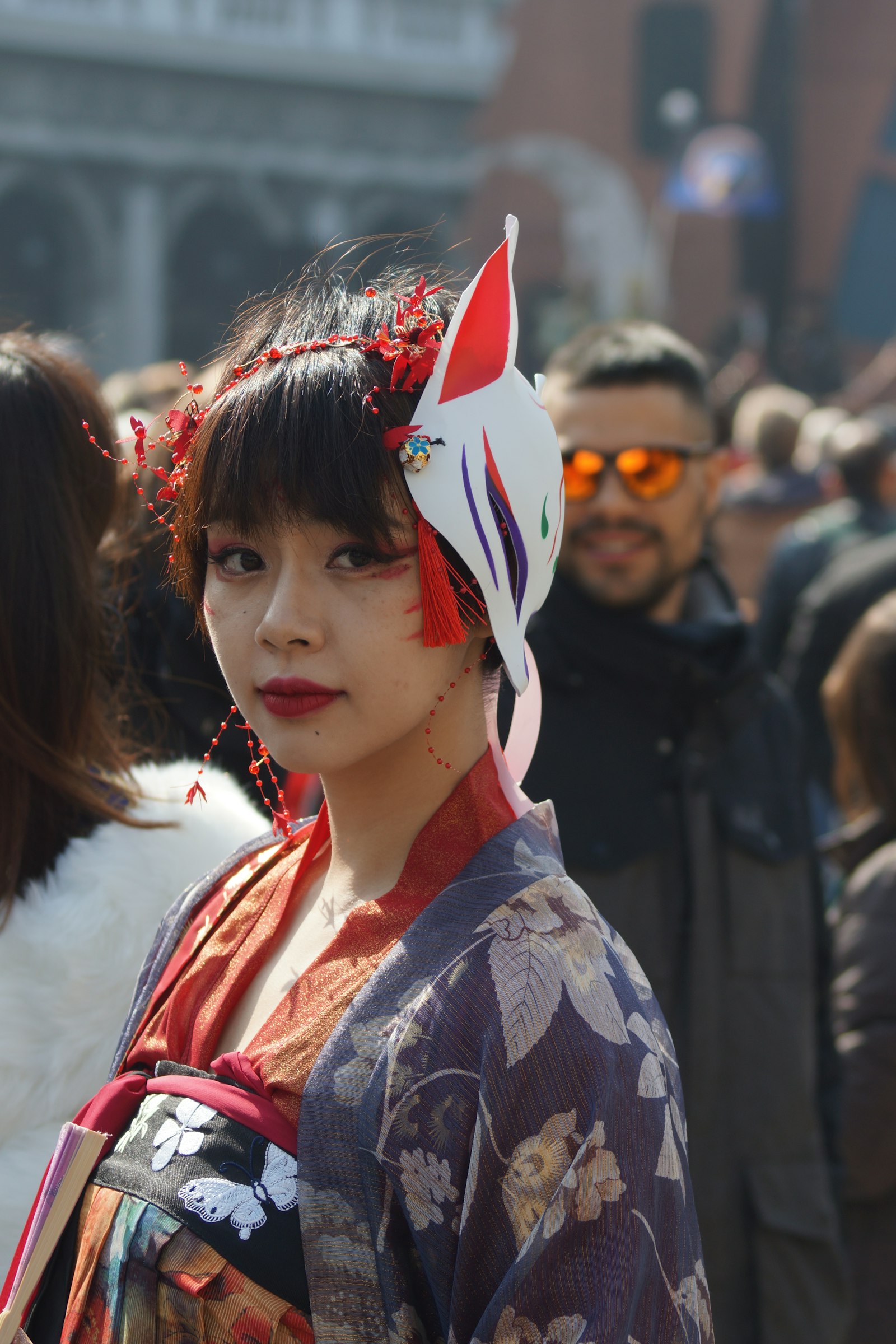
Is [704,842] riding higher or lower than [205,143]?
lower

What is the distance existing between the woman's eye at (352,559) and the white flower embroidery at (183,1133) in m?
0.45

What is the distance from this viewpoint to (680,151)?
20.4m

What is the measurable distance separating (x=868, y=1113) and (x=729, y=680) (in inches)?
29.2

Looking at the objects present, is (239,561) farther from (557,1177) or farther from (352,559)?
(557,1177)

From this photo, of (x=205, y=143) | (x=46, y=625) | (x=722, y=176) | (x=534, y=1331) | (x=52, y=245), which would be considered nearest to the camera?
(x=534, y=1331)

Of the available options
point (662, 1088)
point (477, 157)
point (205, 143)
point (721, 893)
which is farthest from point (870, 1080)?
point (477, 157)

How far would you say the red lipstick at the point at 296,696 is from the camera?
3.58ft

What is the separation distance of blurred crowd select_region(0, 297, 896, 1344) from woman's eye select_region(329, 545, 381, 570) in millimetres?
628

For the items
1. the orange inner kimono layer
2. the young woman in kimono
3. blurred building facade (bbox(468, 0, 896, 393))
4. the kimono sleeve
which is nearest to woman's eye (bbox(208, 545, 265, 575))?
the young woman in kimono

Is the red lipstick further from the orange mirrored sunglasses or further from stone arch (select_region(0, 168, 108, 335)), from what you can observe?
stone arch (select_region(0, 168, 108, 335))

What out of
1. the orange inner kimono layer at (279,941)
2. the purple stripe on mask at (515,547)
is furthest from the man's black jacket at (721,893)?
the purple stripe on mask at (515,547)

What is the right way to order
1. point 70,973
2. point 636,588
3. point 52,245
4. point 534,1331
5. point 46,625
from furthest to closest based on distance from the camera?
point 52,245
point 636,588
point 46,625
point 70,973
point 534,1331

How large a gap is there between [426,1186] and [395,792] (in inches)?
13.0

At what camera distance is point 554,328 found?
1858 centimetres
